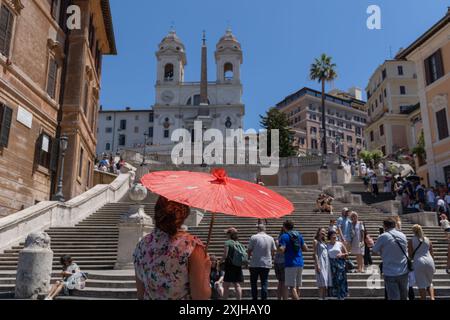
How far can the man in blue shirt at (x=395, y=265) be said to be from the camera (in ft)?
21.0

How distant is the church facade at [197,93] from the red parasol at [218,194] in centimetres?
7412

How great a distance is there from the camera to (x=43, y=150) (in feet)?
62.0

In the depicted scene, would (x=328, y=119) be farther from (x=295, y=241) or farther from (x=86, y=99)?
(x=295, y=241)

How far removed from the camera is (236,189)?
132 inches

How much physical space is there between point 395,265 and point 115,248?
9.60 meters

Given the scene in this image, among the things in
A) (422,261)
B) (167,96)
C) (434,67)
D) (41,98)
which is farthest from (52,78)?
(167,96)

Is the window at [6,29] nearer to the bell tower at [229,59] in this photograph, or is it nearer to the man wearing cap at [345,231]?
the man wearing cap at [345,231]

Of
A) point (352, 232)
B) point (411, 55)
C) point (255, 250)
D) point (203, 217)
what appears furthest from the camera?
point (411, 55)

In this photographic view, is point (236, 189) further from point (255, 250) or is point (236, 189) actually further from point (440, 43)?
point (440, 43)

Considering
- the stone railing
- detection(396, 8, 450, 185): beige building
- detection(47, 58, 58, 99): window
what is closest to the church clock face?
detection(396, 8, 450, 185): beige building

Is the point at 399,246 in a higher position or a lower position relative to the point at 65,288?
higher

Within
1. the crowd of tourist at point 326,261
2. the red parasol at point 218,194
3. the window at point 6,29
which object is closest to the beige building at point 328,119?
the window at point 6,29
